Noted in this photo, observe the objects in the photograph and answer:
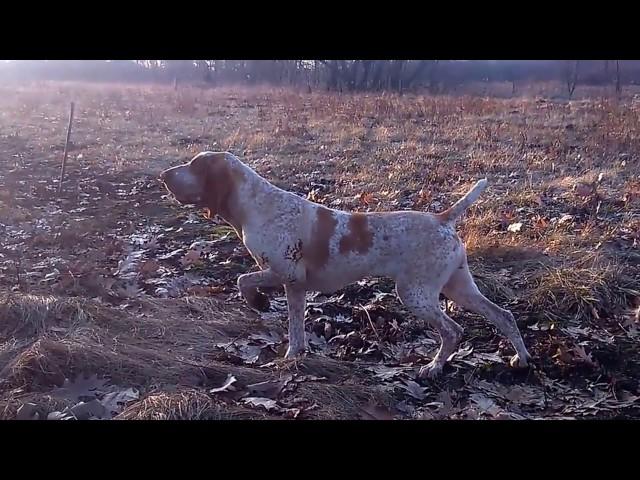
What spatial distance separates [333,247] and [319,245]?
0.11 m

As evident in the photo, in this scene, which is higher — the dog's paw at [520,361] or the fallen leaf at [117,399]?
the dog's paw at [520,361]

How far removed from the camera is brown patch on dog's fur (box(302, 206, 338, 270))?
4.95 meters

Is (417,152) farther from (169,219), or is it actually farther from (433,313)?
(433,313)

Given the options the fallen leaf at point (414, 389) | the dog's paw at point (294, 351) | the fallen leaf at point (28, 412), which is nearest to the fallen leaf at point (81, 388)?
the fallen leaf at point (28, 412)

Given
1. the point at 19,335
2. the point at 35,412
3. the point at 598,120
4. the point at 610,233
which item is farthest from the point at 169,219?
the point at 598,120

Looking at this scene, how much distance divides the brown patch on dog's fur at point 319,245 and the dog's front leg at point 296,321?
28 centimetres

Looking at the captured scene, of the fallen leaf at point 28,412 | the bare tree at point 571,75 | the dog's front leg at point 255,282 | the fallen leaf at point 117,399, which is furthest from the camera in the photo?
the bare tree at point 571,75

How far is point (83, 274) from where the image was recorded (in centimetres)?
668

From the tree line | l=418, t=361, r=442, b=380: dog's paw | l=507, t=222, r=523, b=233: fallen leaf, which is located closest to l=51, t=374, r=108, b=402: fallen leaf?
l=418, t=361, r=442, b=380: dog's paw

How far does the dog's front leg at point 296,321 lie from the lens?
511 cm

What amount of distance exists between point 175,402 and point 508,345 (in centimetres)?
285

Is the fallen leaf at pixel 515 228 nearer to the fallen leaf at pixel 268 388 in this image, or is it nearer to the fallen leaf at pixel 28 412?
the fallen leaf at pixel 268 388

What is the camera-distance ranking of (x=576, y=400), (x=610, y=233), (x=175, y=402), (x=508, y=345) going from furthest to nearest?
1. (x=610, y=233)
2. (x=508, y=345)
3. (x=576, y=400)
4. (x=175, y=402)

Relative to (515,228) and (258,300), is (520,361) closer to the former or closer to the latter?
(258,300)
